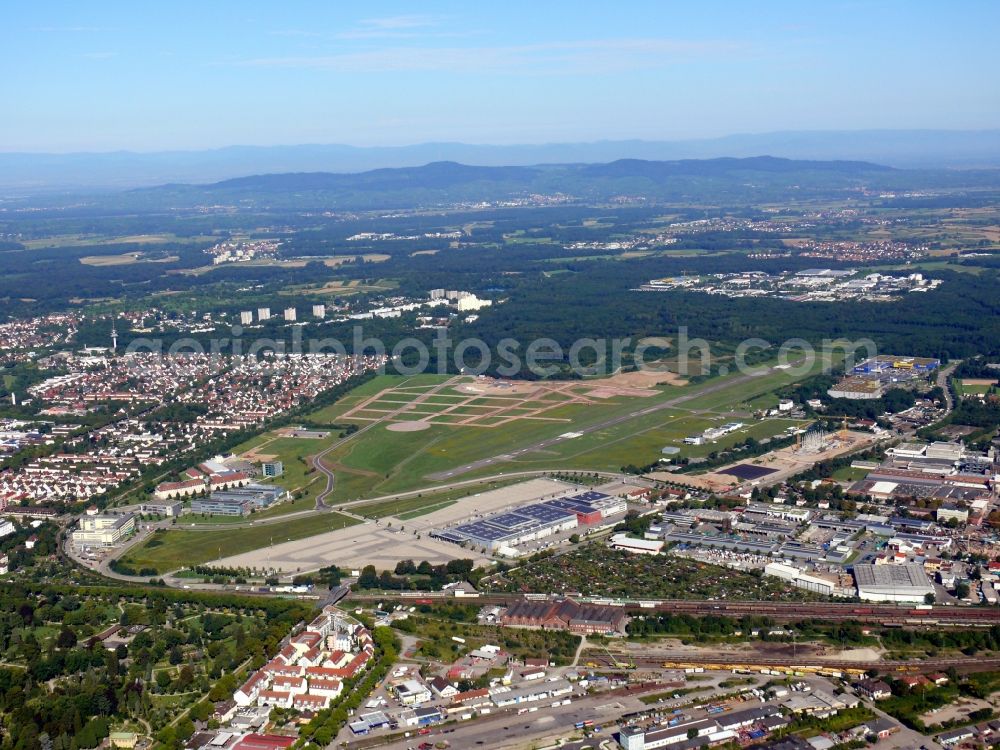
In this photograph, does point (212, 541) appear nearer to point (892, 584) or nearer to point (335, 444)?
point (335, 444)

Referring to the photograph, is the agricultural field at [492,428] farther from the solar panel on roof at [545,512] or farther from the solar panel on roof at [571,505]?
the solar panel on roof at [545,512]

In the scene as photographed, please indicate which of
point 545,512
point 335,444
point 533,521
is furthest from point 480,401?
point 533,521

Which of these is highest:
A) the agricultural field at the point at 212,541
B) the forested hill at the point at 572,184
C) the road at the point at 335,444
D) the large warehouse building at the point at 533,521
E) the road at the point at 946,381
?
the forested hill at the point at 572,184

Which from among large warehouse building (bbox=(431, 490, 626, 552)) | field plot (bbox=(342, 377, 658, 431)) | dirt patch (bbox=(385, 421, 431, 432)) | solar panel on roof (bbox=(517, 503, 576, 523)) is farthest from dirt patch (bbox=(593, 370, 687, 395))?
solar panel on roof (bbox=(517, 503, 576, 523))

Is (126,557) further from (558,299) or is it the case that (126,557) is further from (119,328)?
(558,299)

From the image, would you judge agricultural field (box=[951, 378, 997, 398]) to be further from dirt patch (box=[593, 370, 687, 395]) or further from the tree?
the tree

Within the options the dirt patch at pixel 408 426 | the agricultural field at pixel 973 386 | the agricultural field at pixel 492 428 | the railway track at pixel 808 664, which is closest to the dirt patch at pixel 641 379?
the agricultural field at pixel 492 428
